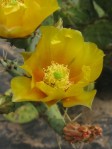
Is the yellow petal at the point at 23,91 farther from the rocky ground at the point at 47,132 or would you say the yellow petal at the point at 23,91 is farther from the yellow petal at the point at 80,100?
the rocky ground at the point at 47,132

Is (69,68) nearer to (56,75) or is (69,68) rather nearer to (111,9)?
(56,75)

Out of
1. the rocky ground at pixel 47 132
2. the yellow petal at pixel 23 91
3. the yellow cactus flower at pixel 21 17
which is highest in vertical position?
the yellow cactus flower at pixel 21 17

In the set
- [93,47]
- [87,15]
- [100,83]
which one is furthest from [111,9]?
[93,47]

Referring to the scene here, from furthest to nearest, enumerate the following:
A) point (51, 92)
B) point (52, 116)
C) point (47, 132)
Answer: point (47, 132)
point (52, 116)
point (51, 92)

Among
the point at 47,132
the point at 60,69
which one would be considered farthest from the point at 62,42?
the point at 47,132

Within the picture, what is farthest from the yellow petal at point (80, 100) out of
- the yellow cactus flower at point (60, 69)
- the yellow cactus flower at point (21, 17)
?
the yellow cactus flower at point (21, 17)

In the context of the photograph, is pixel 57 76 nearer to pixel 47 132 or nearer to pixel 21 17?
pixel 21 17
